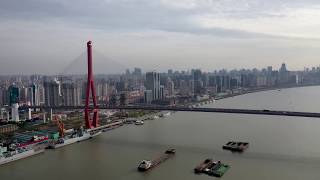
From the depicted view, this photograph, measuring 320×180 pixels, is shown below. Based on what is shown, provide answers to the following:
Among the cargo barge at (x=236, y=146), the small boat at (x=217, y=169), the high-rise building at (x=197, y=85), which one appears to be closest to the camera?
the small boat at (x=217, y=169)

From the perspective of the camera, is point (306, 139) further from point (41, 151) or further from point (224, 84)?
point (224, 84)

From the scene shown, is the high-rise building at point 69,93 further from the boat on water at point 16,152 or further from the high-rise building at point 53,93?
the boat on water at point 16,152

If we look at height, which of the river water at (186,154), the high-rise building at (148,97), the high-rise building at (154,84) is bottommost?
the river water at (186,154)

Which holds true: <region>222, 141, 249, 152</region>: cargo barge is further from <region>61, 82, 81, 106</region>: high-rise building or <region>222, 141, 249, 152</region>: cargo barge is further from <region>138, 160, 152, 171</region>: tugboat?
<region>61, 82, 81, 106</region>: high-rise building

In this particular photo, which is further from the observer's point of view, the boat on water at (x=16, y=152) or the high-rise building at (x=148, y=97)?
the high-rise building at (x=148, y=97)

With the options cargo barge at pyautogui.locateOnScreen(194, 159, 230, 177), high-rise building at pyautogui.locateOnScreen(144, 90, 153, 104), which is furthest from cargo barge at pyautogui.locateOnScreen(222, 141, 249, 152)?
high-rise building at pyautogui.locateOnScreen(144, 90, 153, 104)

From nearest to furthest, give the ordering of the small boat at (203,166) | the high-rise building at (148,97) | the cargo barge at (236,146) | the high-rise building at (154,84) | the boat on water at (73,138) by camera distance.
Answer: the small boat at (203,166)
the cargo barge at (236,146)
the boat on water at (73,138)
the high-rise building at (148,97)
the high-rise building at (154,84)

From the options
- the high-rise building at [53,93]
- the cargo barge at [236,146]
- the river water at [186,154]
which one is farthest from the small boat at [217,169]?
the high-rise building at [53,93]

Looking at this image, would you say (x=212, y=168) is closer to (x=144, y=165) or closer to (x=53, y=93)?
(x=144, y=165)
